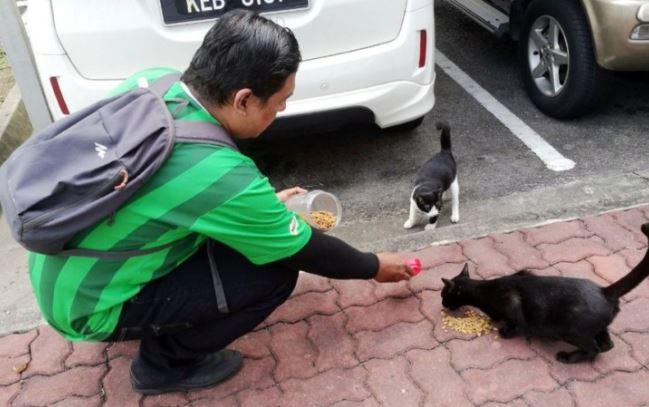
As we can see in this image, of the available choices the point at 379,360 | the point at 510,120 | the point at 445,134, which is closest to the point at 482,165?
the point at 445,134

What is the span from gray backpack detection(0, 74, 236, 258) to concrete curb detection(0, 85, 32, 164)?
8.64ft

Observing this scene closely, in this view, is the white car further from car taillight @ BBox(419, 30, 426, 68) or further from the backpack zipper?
the backpack zipper

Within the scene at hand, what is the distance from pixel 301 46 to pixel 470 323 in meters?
1.61

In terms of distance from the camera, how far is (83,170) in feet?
5.39

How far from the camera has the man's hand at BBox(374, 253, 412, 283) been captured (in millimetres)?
2279

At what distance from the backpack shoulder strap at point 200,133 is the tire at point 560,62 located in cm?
290

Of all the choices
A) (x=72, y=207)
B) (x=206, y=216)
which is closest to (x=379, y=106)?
(x=206, y=216)

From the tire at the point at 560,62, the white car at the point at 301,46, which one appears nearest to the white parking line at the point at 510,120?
the tire at the point at 560,62

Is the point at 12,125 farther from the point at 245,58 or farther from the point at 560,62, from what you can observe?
the point at 560,62

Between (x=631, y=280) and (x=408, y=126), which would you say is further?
(x=408, y=126)

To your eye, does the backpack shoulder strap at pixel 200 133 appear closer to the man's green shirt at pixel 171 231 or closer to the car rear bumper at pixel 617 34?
the man's green shirt at pixel 171 231

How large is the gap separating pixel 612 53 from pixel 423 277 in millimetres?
1936

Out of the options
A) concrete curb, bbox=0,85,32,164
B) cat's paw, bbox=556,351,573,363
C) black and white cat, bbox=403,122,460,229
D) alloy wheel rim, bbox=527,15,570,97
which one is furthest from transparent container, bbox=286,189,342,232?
concrete curb, bbox=0,85,32,164

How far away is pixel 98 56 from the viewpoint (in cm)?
292
